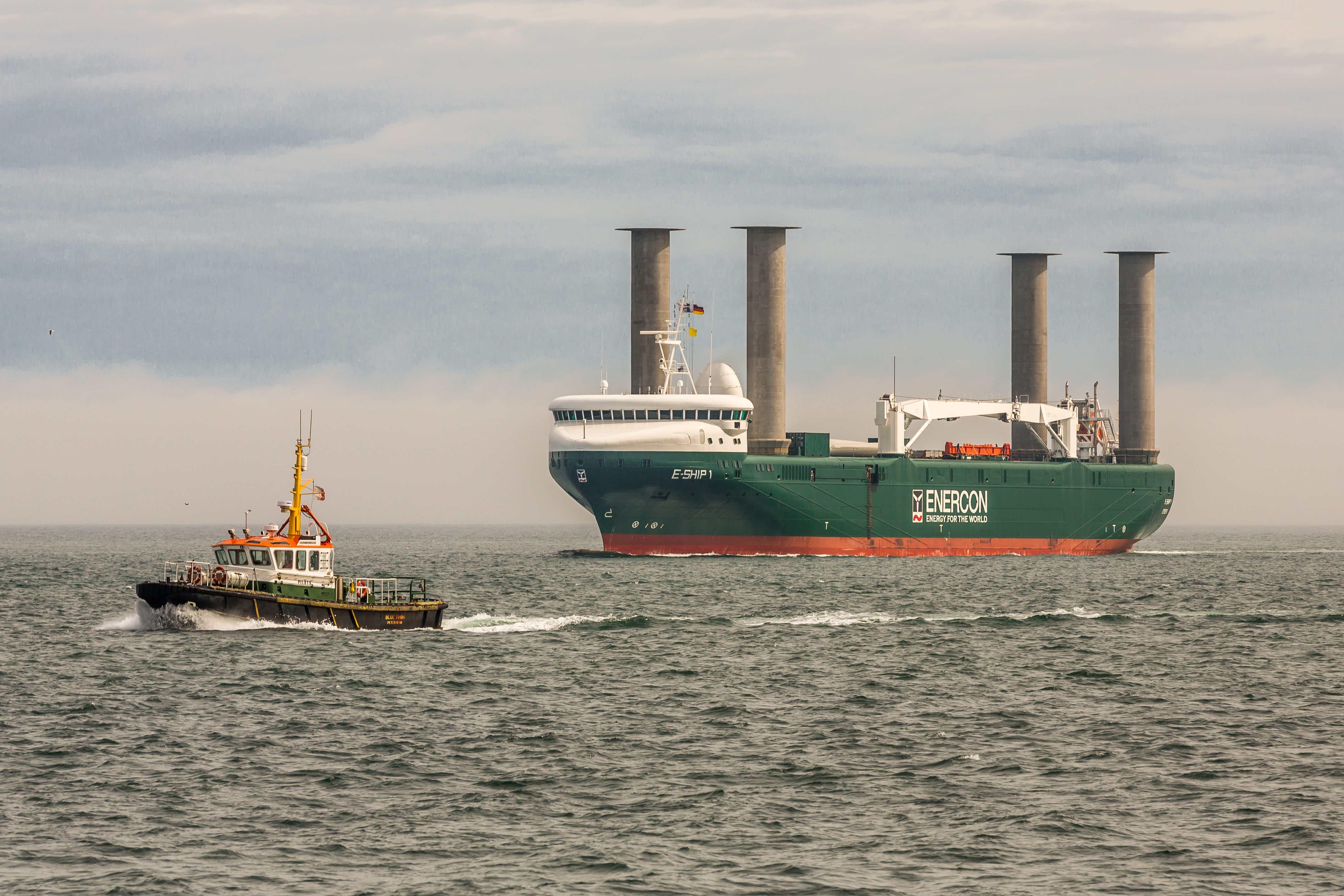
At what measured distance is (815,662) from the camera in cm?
4231

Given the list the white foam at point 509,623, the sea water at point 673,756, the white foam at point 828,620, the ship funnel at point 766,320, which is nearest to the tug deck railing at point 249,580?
the sea water at point 673,756

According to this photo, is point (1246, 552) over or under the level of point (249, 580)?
under

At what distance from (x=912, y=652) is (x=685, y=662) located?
726 centimetres

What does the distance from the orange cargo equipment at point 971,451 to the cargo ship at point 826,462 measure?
0.16 m

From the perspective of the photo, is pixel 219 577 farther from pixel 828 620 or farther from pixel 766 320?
pixel 766 320

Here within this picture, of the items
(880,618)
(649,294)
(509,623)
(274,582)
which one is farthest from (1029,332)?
(274,582)

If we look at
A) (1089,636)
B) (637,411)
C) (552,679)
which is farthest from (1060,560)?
(552,679)

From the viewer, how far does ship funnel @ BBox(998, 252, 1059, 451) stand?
12775 cm

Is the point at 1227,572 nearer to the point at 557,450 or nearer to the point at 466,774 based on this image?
the point at 557,450

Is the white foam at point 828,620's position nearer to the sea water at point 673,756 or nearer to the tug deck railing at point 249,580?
the sea water at point 673,756

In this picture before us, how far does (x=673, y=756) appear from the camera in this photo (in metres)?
28.1

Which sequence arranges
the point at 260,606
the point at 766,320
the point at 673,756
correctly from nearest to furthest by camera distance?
the point at 673,756 → the point at 260,606 → the point at 766,320

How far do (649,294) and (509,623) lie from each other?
191 ft

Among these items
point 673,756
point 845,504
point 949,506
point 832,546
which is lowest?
point 673,756
